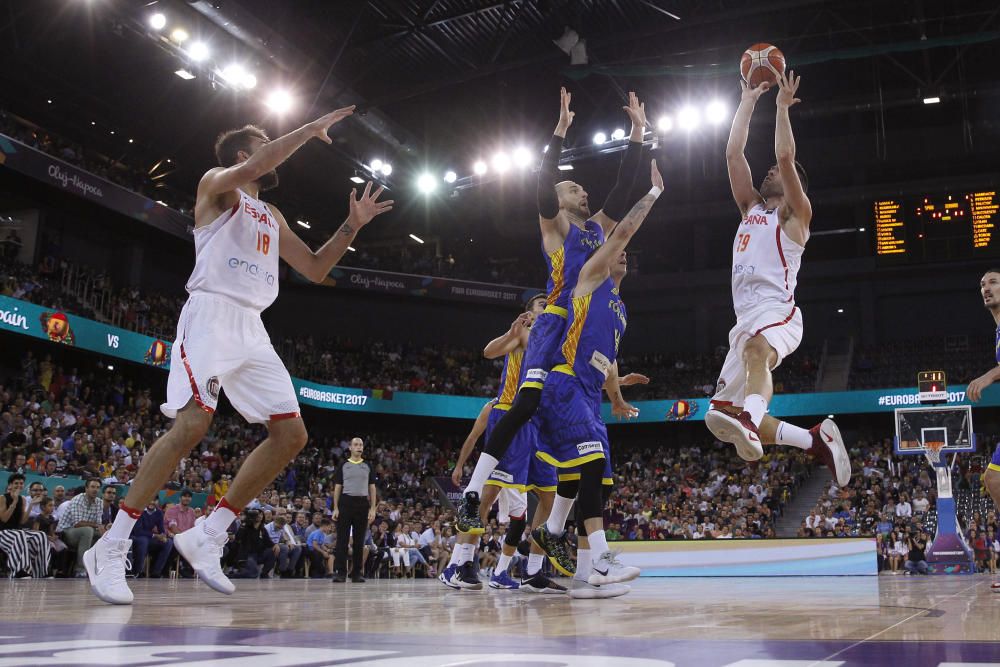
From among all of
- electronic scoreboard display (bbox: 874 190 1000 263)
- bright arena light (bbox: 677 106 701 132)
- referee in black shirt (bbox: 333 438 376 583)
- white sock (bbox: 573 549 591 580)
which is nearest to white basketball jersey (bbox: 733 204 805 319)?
white sock (bbox: 573 549 591 580)

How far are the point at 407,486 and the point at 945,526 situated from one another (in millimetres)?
13738

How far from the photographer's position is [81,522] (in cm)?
998

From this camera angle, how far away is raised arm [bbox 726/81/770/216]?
500 cm

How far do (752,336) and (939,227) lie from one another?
21.5 metres

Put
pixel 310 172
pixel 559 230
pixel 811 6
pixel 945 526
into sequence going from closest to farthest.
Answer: pixel 559 230 < pixel 945 526 < pixel 811 6 < pixel 310 172

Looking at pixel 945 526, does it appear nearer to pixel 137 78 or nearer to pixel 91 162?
pixel 137 78

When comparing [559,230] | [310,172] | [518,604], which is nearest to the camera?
[518,604]

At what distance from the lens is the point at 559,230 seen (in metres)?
4.91

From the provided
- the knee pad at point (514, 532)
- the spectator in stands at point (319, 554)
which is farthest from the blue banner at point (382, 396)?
the knee pad at point (514, 532)

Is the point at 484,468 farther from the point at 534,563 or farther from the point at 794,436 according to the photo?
the point at 794,436

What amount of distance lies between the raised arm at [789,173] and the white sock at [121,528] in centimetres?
360

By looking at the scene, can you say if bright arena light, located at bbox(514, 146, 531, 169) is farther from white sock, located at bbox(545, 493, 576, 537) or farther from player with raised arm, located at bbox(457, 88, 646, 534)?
white sock, located at bbox(545, 493, 576, 537)

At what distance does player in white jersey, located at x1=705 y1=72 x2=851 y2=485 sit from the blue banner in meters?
16.4

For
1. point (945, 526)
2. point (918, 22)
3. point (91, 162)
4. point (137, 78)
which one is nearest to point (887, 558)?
point (945, 526)
